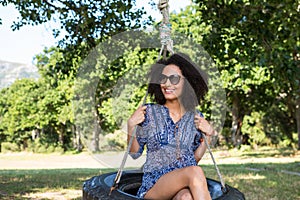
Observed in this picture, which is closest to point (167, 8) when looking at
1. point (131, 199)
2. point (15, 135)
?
point (131, 199)

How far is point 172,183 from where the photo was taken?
6.77 feet

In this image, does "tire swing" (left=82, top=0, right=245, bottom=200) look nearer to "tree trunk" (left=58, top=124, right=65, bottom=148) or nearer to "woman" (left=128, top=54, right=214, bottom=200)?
"woman" (left=128, top=54, right=214, bottom=200)

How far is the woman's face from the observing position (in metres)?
2.35

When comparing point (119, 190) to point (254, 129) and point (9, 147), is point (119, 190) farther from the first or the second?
point (9, 147)

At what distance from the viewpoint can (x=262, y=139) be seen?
1802 centimetres

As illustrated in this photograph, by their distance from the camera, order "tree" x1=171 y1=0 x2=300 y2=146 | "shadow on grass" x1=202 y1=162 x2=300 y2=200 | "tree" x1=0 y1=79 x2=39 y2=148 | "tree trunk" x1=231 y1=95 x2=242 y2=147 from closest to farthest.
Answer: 1. "tree" x1=171 y1=0 x2=300 y2=146
2. "shadow on grass" x1=202 y1=162 x2=300 y2=200
3. "tree trunk" x1=231 y1=95 x2=242 y2=147
4. "tree" x1=0 y1=79 x2=39 y2=148

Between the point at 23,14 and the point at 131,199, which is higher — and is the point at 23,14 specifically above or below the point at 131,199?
above

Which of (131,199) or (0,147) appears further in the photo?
(0,147)

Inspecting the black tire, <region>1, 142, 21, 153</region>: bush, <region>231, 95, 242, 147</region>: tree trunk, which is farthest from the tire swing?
<region>1, 142, 21, 153</region>: bush

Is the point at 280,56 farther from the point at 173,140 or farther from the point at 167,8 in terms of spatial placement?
the point at 173,140

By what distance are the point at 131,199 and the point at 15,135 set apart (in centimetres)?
2469

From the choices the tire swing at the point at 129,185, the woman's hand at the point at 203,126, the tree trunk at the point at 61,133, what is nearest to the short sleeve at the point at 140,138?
the tire swing at the point at 129,185

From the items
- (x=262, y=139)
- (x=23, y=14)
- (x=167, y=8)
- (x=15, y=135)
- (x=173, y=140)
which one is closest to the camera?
(x=173, y=140)

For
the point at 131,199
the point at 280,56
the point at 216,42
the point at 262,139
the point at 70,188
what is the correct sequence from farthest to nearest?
the point at 262,139, the point at 70,188, the point at 216,42, the point at 280,56, the point at 131,199
